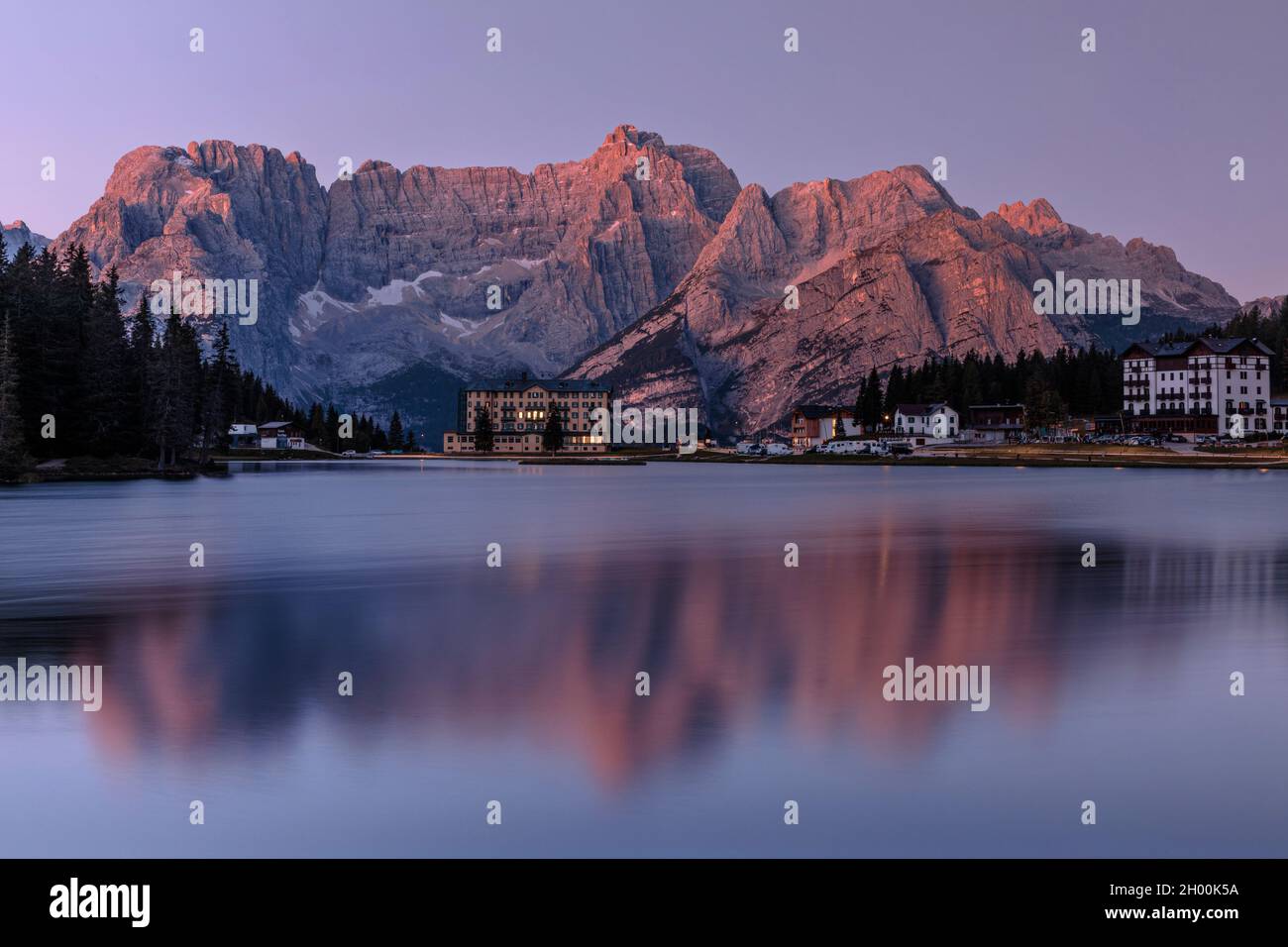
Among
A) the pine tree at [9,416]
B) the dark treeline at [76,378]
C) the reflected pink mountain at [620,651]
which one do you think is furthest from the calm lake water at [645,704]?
the dark treeline at [76,378]

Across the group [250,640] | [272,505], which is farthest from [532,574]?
[272,505]

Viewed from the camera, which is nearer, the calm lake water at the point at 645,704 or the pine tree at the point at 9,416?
the calm lake water at the point at 645,704

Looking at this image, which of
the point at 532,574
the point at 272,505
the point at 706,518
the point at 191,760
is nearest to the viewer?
the point at 191,760

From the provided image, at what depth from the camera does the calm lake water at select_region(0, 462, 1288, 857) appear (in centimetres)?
1598

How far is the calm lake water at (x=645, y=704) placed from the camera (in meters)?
16.0

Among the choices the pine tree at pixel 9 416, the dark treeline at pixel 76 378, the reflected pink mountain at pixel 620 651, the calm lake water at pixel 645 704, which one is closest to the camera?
the calm lake water at pixel 645 704

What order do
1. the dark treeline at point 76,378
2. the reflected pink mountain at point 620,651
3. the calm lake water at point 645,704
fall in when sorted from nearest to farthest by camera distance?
the calm lake water at point 645,704, the reflected pink mountain at point 620,651, the dark treeline at point 76,378

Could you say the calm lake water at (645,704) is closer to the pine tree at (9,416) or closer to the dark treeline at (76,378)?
the pine tree at (9,416)

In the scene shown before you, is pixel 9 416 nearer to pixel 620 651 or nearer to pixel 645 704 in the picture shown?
pixel 620 651

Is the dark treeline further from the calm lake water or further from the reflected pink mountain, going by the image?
the reflected pink mountain

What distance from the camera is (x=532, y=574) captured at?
4828 cm

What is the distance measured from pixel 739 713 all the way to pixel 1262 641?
16.4m

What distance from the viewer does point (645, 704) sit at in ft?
75.6
